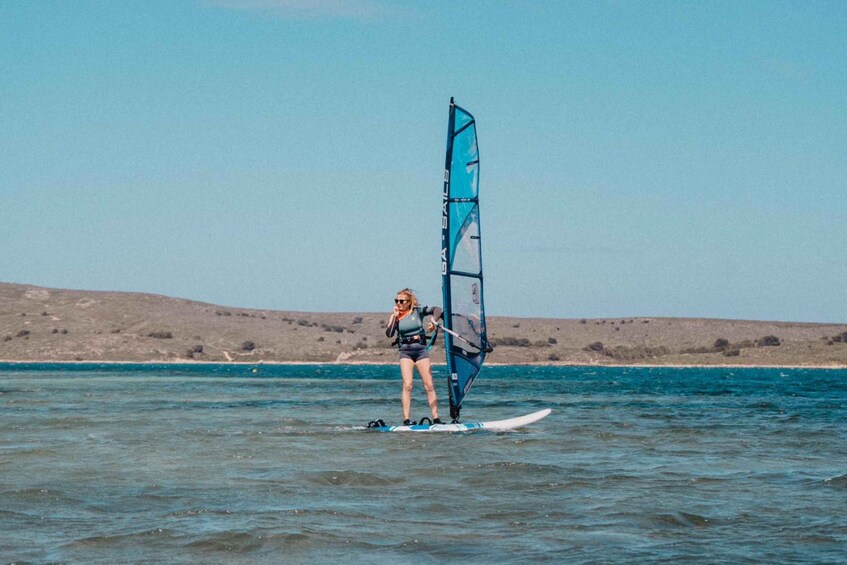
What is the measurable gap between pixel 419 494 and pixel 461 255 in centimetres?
900

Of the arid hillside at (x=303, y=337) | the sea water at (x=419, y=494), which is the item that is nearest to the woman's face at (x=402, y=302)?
the sea water at (x=419, y=494)

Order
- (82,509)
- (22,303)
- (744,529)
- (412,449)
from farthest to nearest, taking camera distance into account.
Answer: (22,303), (412,449), (82,509), (744,529)

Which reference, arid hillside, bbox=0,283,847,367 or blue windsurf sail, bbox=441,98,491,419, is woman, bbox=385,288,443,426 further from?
arid hillside, bbox=0,283,847,367

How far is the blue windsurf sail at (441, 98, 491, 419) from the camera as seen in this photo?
20141 millimetres

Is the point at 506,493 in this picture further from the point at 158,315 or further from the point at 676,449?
the point at 158,315

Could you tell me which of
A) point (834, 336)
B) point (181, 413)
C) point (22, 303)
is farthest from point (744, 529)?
point (22, 303)

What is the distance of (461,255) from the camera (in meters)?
20.6

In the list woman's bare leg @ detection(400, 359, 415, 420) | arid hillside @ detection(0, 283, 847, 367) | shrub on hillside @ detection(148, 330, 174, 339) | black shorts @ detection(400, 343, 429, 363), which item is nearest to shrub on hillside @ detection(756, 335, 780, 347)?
arid hillside @ detection(0, 283, 847, 367)

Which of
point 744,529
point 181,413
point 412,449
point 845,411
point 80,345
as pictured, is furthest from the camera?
point 80,345

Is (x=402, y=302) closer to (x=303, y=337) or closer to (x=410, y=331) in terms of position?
(x=410, y=331)

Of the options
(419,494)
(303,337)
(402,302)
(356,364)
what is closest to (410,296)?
(402,302)

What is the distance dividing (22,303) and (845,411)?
5373 inches

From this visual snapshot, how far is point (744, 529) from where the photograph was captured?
9953 mm

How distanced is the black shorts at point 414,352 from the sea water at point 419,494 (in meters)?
1.46
